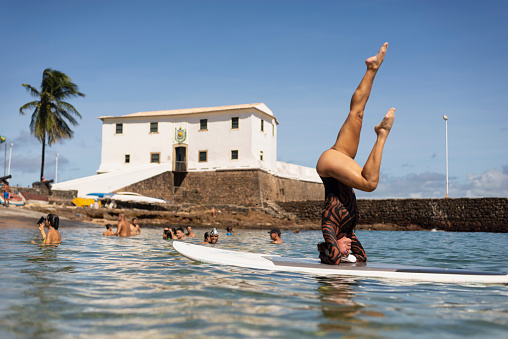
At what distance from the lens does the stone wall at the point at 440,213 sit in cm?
2889

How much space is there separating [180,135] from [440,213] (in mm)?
A: 23279

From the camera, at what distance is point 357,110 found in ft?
17.9

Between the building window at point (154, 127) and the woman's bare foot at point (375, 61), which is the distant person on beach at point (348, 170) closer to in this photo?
the woman's bare foot at point (375, 61)

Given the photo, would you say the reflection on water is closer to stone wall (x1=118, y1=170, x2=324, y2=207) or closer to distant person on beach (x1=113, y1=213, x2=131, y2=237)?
distant person on beach (x1=113, y1=213, x2=131, y2=237)

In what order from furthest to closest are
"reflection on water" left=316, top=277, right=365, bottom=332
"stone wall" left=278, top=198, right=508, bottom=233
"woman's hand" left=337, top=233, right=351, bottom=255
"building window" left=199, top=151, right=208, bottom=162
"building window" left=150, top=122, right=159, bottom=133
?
"building window" left=150, top=122, right=159, bottom=133 < "building window" left=199, top=151, right=208, bottom=162 < "stone wall" left=278, top=198, right=508, bottom=233 < "woman's hand" left=337, top=233, right=351, bottom=255 < "reflection on water" left=316, top=277, right=365, bottom=332

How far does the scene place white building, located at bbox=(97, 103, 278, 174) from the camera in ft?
126

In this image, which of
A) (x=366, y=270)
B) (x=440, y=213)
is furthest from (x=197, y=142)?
(x=366, y=270)

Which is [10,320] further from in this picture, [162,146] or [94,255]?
[162,146]

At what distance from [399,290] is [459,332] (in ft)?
5.57

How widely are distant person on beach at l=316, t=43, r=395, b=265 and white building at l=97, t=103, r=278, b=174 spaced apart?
Result: 1255 inches

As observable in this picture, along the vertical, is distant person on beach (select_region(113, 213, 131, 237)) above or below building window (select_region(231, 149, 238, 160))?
below

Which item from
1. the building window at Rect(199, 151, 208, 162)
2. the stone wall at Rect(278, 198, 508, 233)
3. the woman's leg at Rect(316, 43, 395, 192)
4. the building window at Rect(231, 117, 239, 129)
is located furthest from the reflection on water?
the building window at Rect(199, 151, 208, 162)

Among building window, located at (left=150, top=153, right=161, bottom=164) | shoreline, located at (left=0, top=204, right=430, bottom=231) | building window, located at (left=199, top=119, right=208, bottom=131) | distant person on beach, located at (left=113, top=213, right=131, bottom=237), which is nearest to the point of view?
distant person on beach, located at (left=113, top=213, right=131, bottom=237)

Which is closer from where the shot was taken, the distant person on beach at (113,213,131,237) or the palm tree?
the distant person on beach at (113,213,131,237)
